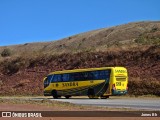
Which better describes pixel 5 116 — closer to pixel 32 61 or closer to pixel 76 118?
pixel 76 118

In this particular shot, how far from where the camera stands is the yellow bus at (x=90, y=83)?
38875 millimetres

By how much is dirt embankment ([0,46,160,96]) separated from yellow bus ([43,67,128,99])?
19.9 ft

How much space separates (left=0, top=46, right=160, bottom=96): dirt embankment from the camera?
46031 millimetres

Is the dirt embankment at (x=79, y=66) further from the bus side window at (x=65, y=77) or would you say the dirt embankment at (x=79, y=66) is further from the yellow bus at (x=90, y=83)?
the bus side window at (x=65, y=77)

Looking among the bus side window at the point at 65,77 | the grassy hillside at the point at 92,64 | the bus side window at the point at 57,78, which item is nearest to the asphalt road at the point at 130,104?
the bus side window at the point at 65,77

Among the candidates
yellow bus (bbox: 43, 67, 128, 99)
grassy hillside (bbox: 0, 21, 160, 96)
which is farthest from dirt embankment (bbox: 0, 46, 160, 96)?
yellow bus (bbox: 43, 67, 128, 99)

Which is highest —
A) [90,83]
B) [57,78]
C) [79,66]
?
[79,66]

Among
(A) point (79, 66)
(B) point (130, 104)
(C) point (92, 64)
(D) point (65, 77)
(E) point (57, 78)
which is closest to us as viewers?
(B) point (130, 104)

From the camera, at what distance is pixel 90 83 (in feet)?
134

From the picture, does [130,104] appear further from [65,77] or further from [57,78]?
[57,78]

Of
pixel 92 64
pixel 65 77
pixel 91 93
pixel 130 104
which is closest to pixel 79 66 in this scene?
pixel 92 64

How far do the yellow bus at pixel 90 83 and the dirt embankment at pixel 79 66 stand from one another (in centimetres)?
608

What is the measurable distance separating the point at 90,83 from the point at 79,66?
55.1 feet

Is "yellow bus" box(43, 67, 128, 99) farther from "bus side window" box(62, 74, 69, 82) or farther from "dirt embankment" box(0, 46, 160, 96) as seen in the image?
"dirt embankment" box(0, 46, 160, 96)
